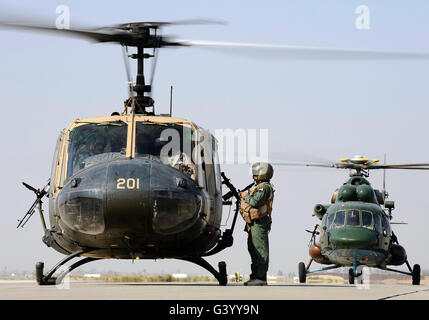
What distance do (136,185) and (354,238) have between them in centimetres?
1521

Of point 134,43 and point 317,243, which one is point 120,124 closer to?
point 134,43

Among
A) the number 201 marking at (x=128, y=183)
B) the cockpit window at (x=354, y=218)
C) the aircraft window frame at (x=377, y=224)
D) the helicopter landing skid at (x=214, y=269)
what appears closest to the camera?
the number 201 marking at (x=128, y=183)

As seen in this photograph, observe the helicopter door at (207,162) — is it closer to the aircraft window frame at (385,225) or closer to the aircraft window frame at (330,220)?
the aircraft window frame at (330,220)

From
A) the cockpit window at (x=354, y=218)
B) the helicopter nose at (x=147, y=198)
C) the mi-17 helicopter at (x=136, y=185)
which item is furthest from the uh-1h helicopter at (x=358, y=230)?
the helicopter nose at (x=147, y=198)

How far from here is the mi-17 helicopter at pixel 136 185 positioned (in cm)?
1136

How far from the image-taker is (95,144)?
12.8 m

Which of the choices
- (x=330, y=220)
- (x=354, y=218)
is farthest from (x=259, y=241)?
(x=330, y=220)

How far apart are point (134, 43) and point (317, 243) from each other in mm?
16477

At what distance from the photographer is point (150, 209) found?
11359 millimetres

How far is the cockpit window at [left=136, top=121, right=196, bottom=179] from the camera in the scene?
12.6m

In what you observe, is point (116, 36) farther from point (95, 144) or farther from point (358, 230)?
point (358, 230)

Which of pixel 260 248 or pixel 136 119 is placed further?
pixel 260 248

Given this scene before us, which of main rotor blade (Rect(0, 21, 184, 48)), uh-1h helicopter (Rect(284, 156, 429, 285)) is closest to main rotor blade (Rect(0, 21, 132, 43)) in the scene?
main rotor blade (Rect(0, 21, 184, 48))

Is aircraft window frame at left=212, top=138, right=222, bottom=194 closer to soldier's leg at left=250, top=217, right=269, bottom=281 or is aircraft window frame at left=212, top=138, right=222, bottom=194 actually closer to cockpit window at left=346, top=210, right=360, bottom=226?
soldier's leg at left=250, top=217, right=269, bottom=281
